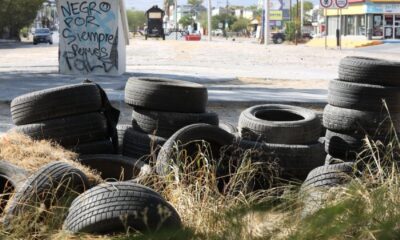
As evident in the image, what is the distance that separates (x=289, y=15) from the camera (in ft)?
353

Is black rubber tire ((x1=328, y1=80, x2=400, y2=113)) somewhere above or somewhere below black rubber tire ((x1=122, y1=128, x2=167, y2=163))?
above

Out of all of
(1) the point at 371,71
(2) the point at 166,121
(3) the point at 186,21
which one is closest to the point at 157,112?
(2) the point at 166,121

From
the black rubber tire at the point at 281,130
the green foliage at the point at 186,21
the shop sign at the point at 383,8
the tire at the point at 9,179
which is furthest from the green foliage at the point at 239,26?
the tire at the point at 9,179

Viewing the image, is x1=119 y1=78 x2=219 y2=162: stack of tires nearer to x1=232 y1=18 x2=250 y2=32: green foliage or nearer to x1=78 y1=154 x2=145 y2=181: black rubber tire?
x1=78 y1=154 x2=145 y2=181: black rubber tire

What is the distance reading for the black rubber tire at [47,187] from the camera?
484cm

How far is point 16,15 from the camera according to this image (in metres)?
82.5

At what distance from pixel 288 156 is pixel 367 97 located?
133 centimetres

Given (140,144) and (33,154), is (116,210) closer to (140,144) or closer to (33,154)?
(33,154)

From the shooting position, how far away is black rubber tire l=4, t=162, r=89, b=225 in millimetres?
4843

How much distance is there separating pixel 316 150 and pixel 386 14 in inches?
2646

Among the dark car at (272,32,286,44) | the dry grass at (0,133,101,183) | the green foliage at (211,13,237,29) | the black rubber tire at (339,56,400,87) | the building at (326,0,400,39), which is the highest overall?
the green foliage at (211,13,237,29)

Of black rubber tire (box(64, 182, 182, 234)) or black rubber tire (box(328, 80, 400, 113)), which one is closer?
black rubber tire (box(64, 182, 182, 234))

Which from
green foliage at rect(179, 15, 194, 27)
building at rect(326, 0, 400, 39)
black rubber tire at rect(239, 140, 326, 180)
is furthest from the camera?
green foliage at rect(179, 15, 194, 27)

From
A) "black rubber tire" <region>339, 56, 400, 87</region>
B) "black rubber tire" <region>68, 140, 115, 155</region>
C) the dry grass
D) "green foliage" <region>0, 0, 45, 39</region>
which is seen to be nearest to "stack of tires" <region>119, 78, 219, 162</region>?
"black rubber tire" <region>68, 140, 115, 155</region>
